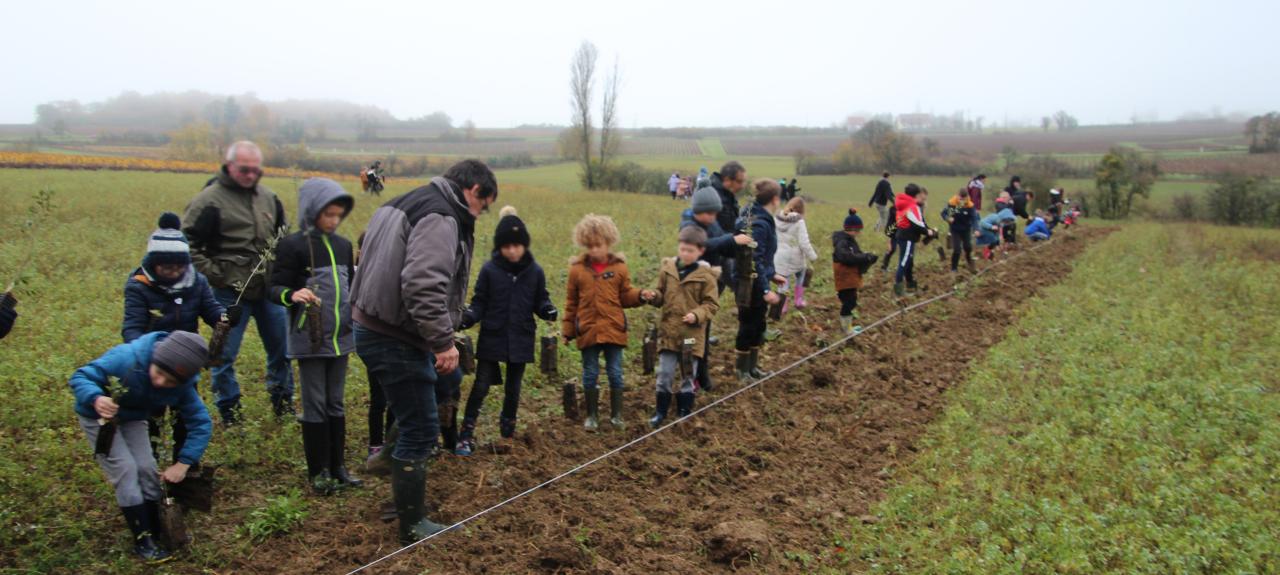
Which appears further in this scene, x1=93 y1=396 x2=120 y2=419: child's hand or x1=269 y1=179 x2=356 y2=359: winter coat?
x1=269 y1=179 x2=356 y2=359: winter coat

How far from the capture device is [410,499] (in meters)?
4.73

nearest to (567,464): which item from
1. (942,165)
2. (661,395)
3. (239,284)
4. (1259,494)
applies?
(661,395)

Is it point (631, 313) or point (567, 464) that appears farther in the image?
point (631, 313)

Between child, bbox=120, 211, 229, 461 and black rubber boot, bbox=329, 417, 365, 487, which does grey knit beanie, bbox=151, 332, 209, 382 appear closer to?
child, bbox=120, 211, 229, 461

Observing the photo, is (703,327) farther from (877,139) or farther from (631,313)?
(877,139)

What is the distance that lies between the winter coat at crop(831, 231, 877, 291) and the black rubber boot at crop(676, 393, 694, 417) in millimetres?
3779

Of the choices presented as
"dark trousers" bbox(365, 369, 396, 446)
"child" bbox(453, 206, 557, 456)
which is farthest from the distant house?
"dark trousers" bbox(365, 369, 396, 446)

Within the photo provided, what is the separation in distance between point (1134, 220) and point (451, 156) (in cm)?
3684

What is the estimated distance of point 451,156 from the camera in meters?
48.9

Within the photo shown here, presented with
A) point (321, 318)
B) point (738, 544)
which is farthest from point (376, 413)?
point (738, 544)

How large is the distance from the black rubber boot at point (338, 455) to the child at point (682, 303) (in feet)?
8.42

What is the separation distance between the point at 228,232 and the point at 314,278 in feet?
3.70

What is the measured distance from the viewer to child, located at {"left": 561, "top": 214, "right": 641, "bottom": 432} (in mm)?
6629

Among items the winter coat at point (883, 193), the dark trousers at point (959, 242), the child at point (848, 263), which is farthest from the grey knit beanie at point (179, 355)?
the winter coat at point (883, 193)
